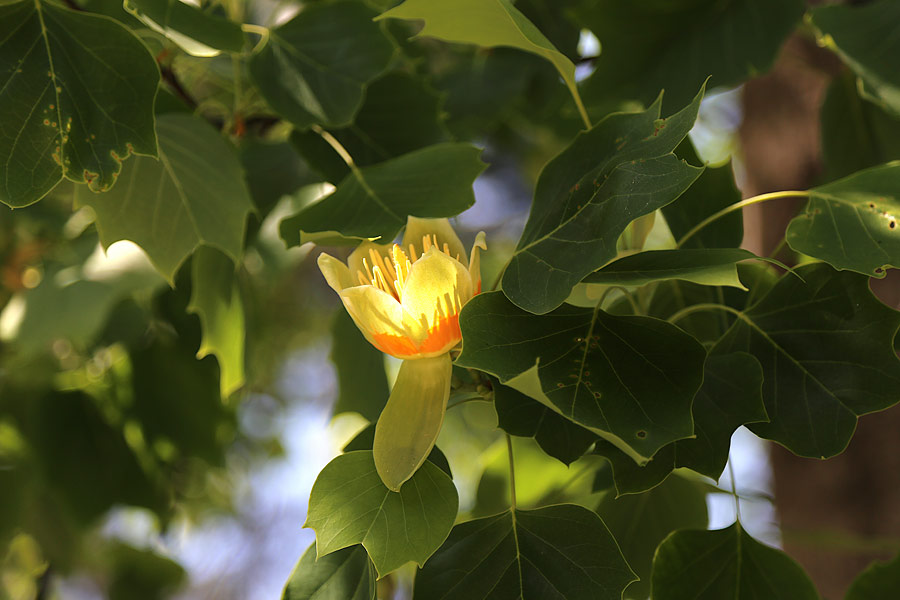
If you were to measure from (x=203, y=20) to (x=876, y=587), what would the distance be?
624mm

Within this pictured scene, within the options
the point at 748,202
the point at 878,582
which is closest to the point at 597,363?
the point at 748,202

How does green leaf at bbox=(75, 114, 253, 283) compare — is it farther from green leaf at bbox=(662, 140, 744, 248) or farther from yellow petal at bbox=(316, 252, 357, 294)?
green leaf at bbox=(662, 140, 744, 248)

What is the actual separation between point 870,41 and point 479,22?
1.21ft

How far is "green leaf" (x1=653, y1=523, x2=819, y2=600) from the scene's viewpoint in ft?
1.60

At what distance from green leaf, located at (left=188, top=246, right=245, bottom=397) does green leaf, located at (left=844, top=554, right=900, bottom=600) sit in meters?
0.56

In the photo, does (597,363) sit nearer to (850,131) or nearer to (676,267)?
Result: (676,267)

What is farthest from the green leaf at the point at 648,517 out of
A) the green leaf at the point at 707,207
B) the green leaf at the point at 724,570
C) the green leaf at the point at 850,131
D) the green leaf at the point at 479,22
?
the green leaf at the point at 850,131

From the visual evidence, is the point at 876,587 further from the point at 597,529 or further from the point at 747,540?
the point at 597,529

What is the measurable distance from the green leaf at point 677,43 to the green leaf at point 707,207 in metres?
0.15

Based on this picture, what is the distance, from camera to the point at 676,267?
398mm

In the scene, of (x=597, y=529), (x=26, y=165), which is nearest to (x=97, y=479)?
(x=26, y=165)

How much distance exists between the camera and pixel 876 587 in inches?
20.8

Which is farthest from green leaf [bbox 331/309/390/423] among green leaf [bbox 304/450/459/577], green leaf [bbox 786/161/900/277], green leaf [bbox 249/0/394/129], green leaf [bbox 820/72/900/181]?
green leaf [bbox 820/72/900/181]

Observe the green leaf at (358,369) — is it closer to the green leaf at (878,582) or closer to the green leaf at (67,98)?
the green leaf at (67,98)
